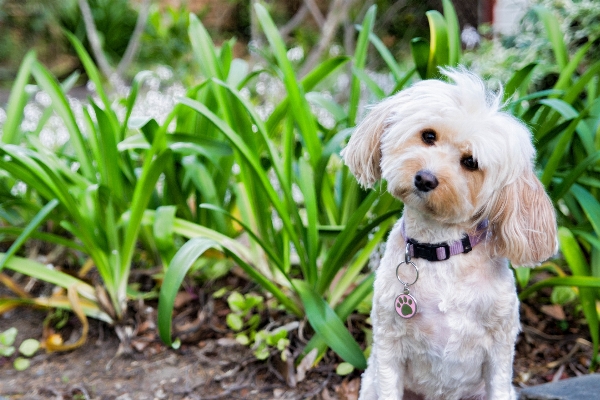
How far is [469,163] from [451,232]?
20 centimetres

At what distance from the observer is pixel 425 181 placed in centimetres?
142

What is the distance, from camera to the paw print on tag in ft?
5.22

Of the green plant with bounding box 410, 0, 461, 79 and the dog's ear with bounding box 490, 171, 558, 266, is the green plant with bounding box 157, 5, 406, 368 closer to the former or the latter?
the green plant with bounding box 410, 0, 461, 79

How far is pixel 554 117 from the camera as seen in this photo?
2.46 meters

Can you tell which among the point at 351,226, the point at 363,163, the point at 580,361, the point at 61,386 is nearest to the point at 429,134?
the point at 363,163

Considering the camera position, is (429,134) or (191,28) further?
(191,28)

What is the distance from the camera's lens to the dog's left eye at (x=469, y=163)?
4.83ft

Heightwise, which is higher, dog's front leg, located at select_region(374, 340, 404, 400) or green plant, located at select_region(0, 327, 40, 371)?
dog's front leg, located at select_region(374, 340, 404, 400)

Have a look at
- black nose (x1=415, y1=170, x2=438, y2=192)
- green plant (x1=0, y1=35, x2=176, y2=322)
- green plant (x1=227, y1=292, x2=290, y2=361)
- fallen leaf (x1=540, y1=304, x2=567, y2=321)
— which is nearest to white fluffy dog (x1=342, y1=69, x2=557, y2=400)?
black nose (x1=415, y1=170, x2=438, y2=192)

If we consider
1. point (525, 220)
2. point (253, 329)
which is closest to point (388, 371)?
point (525, 220)

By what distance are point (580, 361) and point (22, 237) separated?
7.49ft

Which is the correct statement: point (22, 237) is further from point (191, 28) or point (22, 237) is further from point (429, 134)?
point (429, 134)

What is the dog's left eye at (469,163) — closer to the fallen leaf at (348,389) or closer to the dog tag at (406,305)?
the dog tag at (406,305)

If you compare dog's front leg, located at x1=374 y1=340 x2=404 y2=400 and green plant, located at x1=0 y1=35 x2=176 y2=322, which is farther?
green plant, located at x1=0 y1=35 x2=176 y2=322
